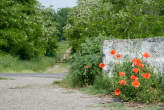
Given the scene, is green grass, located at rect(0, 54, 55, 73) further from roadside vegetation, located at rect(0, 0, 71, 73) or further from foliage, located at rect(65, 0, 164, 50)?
foliage, located at rect(65, 0, 164, 50)

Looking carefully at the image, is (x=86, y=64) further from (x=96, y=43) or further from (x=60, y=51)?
(x=60, y=51)

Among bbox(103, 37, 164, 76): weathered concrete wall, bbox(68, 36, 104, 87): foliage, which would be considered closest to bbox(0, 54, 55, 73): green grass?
bbox(68, 36, 104, 87): foliage

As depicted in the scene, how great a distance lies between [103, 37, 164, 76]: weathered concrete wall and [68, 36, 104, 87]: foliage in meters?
0.64

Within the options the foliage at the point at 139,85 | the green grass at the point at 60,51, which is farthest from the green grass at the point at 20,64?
the foliage at the point at 139,85

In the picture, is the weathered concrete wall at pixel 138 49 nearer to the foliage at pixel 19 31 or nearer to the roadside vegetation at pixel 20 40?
the roadside vegetation at pixel 20 40

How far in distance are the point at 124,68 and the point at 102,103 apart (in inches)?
49.1

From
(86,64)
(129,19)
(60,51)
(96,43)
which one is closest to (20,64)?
(129,19)

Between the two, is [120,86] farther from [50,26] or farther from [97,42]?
[50,26]

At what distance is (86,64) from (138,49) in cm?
204

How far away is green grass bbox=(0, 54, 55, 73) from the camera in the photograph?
25219mm

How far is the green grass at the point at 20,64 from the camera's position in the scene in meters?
25.2

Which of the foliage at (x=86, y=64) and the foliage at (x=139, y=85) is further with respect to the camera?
the foliage at (x=86, y=64)

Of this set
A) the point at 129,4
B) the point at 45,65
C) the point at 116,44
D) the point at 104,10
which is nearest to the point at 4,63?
the point at 45,65

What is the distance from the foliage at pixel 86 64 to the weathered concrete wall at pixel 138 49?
638mm
